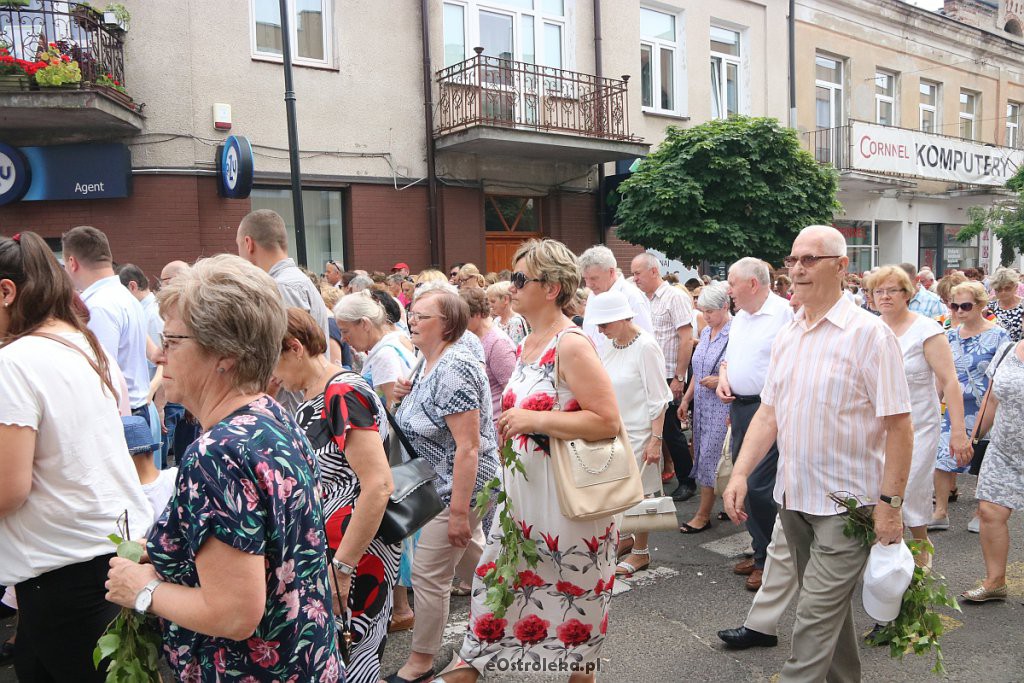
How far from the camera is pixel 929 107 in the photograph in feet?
76.7

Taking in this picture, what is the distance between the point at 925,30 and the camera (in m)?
22.4

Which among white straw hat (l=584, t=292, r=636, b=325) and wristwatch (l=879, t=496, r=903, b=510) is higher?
white straw hat (l=584, t=292, r=636, b=325)

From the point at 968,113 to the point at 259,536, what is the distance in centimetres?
2895

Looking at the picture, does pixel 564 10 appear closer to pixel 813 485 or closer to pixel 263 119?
pixel 263 119

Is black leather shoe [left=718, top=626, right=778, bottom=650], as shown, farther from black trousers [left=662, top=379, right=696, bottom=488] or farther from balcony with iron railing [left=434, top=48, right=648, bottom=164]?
balcony with iron railing [left=434, top=48, right=648, bottom=164]

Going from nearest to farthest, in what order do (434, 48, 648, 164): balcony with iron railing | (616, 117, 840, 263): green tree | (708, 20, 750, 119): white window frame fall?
(616, 117, 840, 263): green tree → (434, 48, 648, 164): balcony with iron railing → (708, 20, 750, 119): white window frame

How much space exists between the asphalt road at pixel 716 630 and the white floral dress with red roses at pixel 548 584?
2.43 feet

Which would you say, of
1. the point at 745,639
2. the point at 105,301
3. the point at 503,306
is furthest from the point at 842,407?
the point at 105,301

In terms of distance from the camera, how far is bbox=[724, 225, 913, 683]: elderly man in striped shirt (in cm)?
297

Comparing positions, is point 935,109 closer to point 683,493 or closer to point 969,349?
point 969,349

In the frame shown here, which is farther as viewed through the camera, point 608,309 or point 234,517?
point 608,309

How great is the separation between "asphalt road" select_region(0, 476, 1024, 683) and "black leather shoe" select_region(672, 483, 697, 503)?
47.5 inches

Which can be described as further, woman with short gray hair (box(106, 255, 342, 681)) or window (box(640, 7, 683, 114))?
window (box(640, 7, 683, 114))

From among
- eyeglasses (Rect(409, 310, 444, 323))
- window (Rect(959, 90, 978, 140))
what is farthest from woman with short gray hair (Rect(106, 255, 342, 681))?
window (Rect(959, 90, 978, 140))
